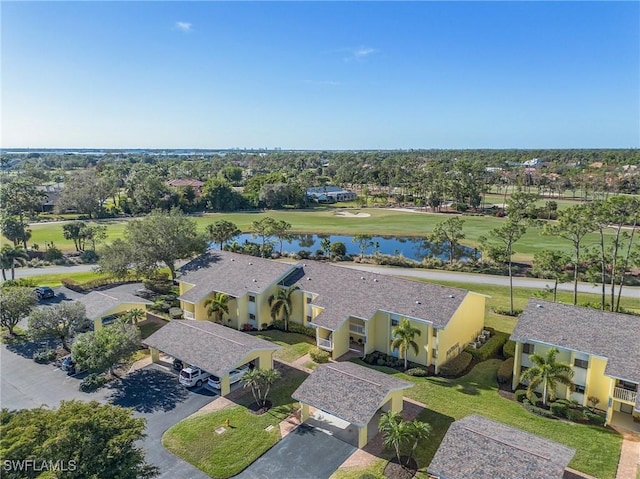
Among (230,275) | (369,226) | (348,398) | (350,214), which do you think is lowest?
(369,226)

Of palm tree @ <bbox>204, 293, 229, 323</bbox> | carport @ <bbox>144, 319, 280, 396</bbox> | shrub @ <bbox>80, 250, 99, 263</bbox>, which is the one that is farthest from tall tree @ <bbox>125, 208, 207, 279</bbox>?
shrub @ <bbox>80, 250, 99, 263</bbox>

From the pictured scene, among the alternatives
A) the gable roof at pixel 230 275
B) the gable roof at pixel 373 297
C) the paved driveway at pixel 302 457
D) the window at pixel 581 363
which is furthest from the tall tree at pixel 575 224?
the paved driveway at pixel 302 457

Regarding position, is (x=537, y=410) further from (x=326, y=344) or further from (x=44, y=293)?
(x=44, y=293)

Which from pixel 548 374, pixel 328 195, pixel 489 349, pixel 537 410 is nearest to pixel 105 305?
pixel 489 349

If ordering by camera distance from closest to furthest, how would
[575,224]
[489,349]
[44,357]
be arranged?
[44,357] < [489,349] < [575,224]

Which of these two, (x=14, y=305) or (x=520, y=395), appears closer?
(x=520, y=395)

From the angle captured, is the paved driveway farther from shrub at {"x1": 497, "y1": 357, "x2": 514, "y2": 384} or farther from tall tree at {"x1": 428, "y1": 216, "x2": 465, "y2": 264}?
tall tree at {"x1": 428, "y1": 216, "x2": 465, "y2": 264}
